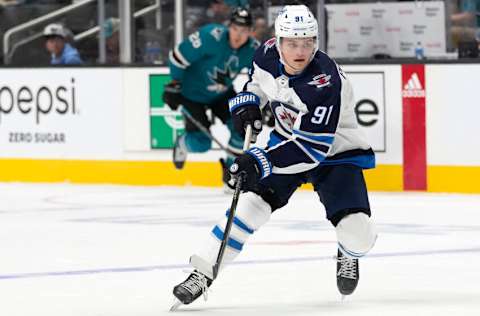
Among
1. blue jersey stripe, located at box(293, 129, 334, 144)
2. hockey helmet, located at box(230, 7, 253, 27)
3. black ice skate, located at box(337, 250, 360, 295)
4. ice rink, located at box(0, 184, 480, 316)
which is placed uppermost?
hockey helmet, located at box(230, 7, 253, 27)

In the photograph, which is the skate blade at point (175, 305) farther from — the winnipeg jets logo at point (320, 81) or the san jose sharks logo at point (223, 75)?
the san jose sharks logo at point (223, 75)

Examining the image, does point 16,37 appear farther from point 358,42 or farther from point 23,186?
point 358,42

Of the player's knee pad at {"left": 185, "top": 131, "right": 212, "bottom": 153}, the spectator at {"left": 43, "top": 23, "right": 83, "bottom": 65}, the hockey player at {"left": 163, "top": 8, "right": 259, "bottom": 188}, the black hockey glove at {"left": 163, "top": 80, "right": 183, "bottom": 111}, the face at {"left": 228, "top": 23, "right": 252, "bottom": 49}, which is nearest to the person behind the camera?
the face at {"left": 228, "top": 23, "right": 252, "bottom": 49}

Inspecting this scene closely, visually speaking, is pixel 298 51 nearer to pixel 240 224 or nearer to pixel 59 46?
pixel 240 224

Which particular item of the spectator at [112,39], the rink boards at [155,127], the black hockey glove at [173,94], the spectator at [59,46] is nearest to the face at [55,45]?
the spectator at [59,46]

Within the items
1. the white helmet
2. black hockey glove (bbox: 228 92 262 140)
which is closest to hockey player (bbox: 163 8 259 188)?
black hockey glove (bbox: 228 92 262 140)

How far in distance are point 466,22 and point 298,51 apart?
495 cm

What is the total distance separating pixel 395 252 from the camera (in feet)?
22.4

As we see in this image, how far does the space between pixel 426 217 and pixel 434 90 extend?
66.9 inches

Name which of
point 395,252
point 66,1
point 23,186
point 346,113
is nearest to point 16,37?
point 66,1

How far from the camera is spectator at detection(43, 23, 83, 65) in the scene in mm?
11398

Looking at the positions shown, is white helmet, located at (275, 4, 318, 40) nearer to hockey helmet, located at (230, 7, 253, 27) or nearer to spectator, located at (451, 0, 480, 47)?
hockey helmet, located at (230, 7, 253, 27)

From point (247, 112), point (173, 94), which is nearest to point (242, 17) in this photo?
point (173, 94)

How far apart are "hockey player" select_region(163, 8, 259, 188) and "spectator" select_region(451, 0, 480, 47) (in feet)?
4.43
